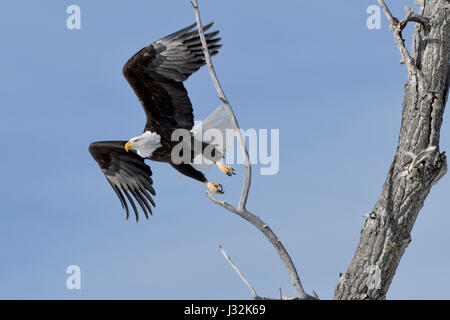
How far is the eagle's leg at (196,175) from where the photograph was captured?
6777 millimetres

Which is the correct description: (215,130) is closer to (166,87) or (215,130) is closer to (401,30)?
(166,87)

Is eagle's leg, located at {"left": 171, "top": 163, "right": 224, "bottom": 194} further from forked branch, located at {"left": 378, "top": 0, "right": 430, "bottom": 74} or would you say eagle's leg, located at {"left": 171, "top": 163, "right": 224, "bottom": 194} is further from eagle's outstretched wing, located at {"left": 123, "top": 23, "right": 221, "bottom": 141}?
forked branch, located at {"left": 378, "top": 0, "right": 430, "bottom": 74}

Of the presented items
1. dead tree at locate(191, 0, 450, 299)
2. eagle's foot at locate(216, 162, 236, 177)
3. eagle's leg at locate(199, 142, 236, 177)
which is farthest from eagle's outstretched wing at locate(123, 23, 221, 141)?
dead tree at locate(191, 0, 450, 299)

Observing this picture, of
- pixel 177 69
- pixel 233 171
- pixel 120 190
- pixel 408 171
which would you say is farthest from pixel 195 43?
pixel 408 171

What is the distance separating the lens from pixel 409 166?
18.2 feet

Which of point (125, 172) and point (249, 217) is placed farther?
point (125, 172)

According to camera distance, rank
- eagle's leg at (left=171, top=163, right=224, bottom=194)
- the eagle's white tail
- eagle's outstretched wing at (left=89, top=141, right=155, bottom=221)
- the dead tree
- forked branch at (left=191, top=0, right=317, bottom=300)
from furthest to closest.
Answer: eagle's outstretched wing at (left=89, top=141, right=155, bottom=221) → the eagle's white tail → eagle's leg at (left=171, top=163, right=224, bottom=194) → the dead tree → forked branch at (left=191, top=0, right=317, bottom=300)

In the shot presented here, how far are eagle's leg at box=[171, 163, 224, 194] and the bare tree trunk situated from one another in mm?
1850

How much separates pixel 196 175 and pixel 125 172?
1975mm

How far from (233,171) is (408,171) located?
6.76 feet

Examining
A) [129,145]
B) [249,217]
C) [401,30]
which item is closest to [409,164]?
[401,30]

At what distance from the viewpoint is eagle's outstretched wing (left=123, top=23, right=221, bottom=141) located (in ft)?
23.8
